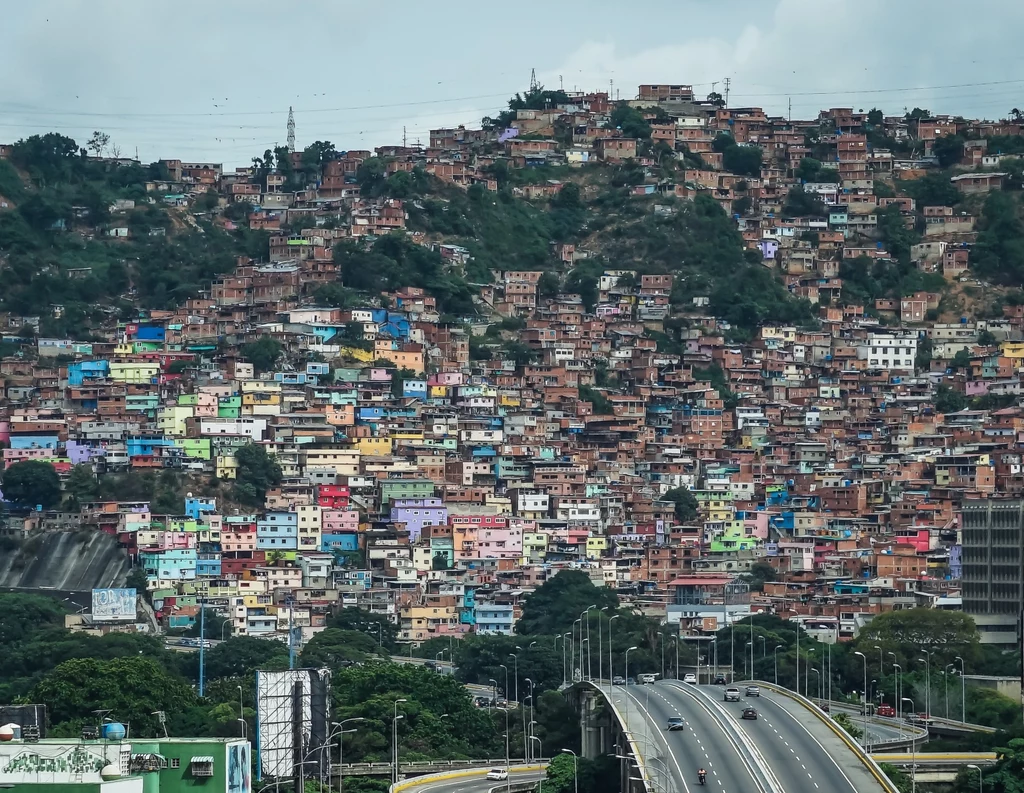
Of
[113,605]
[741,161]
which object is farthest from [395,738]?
[741,161]

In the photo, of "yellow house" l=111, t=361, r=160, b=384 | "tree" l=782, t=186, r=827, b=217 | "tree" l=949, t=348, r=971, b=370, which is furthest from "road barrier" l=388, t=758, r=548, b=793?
"tree" l=782, t=186, r=827, b=217

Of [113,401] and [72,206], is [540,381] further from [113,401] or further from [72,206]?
[72,206]

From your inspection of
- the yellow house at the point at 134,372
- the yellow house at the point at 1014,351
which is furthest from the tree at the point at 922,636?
the yellow house at the point at 1014,351

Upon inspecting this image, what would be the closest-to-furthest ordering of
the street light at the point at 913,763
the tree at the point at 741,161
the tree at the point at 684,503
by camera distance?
1. the street light at the point at 913,763
2. the tree at the point at 684,503
3. the tree at the point at 741,161

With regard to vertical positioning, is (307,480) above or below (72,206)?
below

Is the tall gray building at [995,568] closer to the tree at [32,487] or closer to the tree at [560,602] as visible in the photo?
the tree at [560,602]

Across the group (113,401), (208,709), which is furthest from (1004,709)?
(113,401)

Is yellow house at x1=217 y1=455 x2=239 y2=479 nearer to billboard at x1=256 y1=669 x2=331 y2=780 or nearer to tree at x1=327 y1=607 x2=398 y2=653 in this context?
tree at x1=327 y1=607 x2=398 y2=653
